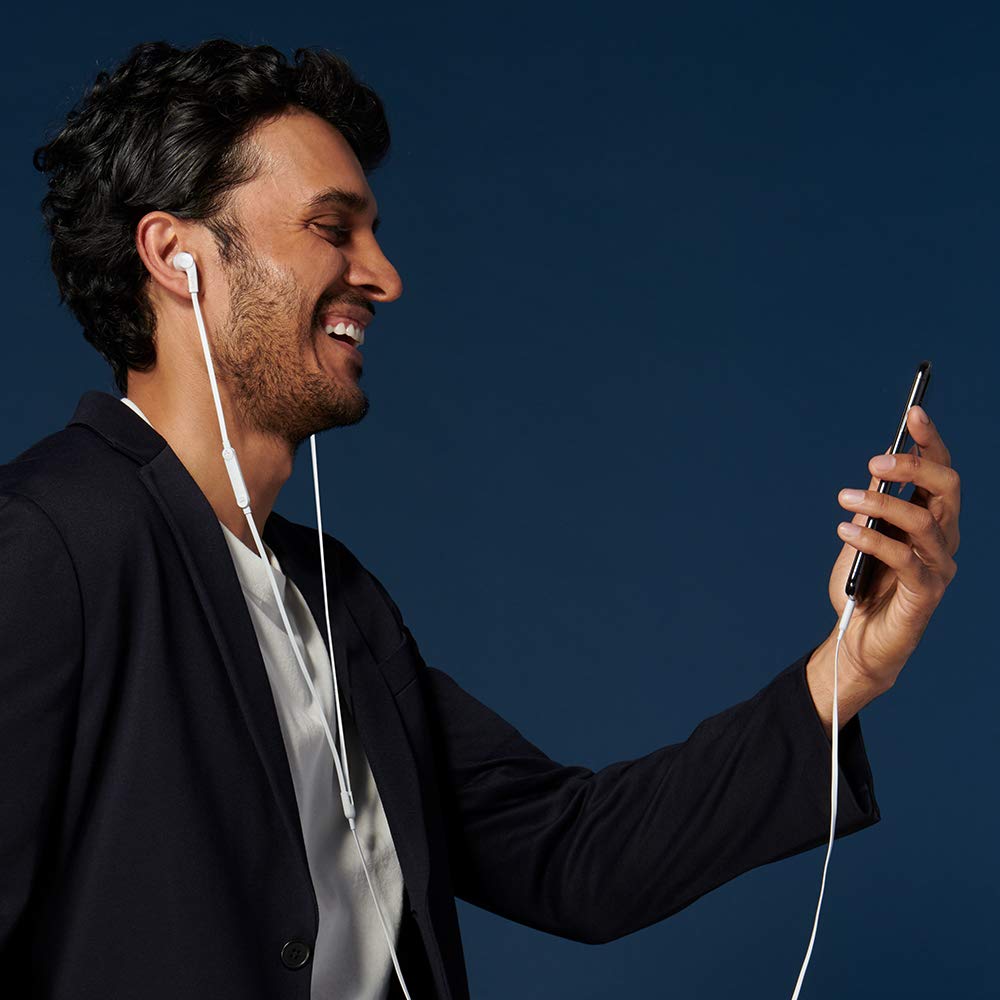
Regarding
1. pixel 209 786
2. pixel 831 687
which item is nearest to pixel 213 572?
pixel 209 786

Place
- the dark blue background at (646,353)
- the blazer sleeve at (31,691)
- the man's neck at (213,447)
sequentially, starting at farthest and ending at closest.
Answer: the dark blue background at (646,353) < the man's neck at (213,447) < the blazer sleeve at (31,691)

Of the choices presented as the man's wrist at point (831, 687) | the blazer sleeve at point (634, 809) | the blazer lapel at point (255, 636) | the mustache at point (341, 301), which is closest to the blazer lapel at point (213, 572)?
the blazer lapel at point (255, 636)

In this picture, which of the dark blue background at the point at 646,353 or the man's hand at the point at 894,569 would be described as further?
the dark blue background at the point at 646,353

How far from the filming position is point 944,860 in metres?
2.60

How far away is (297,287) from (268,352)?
8cm

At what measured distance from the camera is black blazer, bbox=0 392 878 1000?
47.3 inches

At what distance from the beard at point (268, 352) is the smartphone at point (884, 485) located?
0.59 m

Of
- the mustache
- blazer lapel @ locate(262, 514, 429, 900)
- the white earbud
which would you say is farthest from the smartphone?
the white earbud

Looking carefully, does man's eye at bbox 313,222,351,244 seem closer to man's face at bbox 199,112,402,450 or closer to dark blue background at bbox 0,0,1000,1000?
man's face at bbox 199,112,402,450

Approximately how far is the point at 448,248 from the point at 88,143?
4.27ft

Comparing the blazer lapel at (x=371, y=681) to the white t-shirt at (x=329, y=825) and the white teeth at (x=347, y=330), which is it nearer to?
the white t-shirt at (x=329, y=825)

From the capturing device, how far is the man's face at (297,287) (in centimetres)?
153

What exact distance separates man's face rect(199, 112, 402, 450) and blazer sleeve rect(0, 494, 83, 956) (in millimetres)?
359

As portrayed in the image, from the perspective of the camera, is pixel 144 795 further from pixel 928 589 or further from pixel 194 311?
pixel 928 589
